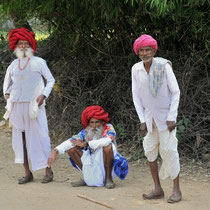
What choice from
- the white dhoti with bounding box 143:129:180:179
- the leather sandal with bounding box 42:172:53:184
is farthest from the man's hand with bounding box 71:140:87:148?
the white dhoti with bounding box 143:129:180:179

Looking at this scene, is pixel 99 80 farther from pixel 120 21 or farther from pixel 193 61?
pixel 193 61

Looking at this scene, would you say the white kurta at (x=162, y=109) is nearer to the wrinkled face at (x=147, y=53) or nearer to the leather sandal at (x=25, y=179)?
the wrinkled face at (x=147, y=53)

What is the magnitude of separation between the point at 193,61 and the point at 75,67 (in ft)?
7.53

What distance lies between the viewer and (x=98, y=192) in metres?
4.60

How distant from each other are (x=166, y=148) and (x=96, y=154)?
984mm

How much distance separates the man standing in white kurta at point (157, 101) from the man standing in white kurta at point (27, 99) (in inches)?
50.5

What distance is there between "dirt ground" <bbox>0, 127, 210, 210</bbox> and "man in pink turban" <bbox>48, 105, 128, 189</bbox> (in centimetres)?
12

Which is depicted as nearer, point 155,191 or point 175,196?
point 175,196

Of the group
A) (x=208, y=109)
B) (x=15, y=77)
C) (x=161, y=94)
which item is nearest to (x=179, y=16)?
(x=208, y=109)

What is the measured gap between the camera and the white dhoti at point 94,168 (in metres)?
4.81

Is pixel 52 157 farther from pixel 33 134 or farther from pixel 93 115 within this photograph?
pixel 93 115

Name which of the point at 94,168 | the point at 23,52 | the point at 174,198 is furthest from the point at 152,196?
the point at 23,52

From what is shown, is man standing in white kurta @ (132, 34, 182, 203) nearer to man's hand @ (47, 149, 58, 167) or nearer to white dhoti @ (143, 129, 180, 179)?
white dhoti @ (143, 129, 180, 179)

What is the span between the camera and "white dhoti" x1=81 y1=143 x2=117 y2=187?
4.81 metres
